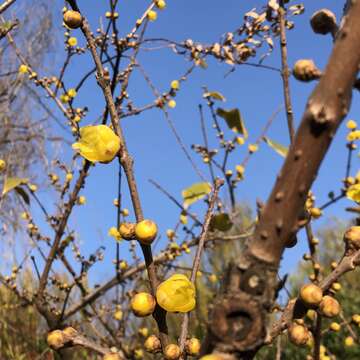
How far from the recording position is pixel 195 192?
7.48 feet

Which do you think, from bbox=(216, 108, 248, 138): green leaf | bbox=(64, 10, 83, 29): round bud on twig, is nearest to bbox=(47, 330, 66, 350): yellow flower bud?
bbox=(64, 10, 83, 29): round bud on twig

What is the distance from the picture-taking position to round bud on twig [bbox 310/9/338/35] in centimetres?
66

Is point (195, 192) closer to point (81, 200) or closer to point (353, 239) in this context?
point (81, 200)

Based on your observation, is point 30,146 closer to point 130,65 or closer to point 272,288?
point 130,65

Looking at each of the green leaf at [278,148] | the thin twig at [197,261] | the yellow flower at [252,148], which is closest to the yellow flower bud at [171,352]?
the thin twig at [197,261]

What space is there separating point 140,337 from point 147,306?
2735mm

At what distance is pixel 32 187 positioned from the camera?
8.37 feet

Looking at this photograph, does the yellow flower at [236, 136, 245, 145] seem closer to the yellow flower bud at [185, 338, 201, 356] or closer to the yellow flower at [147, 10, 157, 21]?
the yellow flower at [147, 10, 157, 21]

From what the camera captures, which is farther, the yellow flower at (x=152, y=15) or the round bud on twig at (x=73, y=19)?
the yellow flower at (x=152, y=15)

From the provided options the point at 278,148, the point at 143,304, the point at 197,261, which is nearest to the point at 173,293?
the point at 143,304

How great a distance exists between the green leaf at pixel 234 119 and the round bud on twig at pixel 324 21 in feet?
5.08

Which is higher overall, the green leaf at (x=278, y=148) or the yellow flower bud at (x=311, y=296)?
the green leaf at (x=278, y=148)

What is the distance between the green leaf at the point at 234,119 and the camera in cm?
226

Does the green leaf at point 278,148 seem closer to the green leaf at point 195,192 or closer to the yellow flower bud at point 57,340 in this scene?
the green leaf at point 195,192
